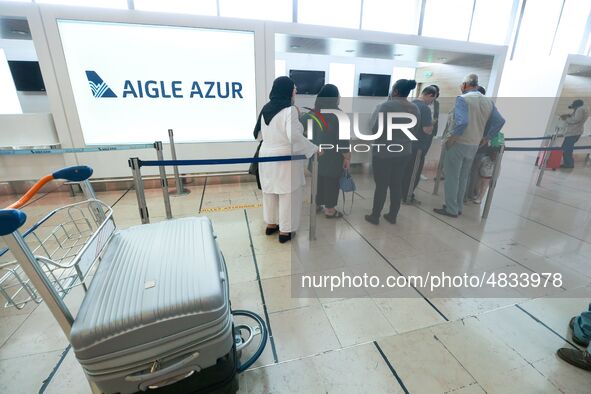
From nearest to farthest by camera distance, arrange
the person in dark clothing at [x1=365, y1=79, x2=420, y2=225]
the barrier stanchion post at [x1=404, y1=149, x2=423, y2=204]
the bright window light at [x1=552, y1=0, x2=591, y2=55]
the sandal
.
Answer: the person in dark clothing at [x1=365, y1=79, x2=420, y2=225], the sandal, the barrier stanchion post at [x1=404, y1=149, x2=423, y2=204], the bright window light at [x1=552, y1=0, x2=591, y2=55]

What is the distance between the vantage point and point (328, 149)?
279 cm

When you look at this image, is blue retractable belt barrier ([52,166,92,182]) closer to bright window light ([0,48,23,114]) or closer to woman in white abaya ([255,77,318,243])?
woman in white abaya ([255,77,318,243])

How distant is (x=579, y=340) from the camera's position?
158cm

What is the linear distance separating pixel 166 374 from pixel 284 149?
182 centimetres

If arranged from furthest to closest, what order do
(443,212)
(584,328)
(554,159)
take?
(554,159) < (443,212) < (584,328)

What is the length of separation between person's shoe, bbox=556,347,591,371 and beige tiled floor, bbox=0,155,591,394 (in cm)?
A: 3

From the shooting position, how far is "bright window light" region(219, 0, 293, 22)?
13.4 ft

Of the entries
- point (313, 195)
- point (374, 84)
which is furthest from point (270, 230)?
point (374, 84)

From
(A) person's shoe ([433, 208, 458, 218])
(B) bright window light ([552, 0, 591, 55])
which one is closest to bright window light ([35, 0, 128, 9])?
(A) person's shoe ([433, 208, 458, 218])

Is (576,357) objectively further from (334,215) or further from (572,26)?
(572,26)

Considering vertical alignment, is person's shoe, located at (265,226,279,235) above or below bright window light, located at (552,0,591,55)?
below

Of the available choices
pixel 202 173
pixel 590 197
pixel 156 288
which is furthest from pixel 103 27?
pixel 590 197

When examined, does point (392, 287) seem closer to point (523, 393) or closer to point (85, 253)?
point (523, 393)

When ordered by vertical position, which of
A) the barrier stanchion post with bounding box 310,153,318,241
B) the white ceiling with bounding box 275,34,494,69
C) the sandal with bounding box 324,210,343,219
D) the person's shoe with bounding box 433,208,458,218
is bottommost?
the person's shoe with bounding box 433,208,458,218
